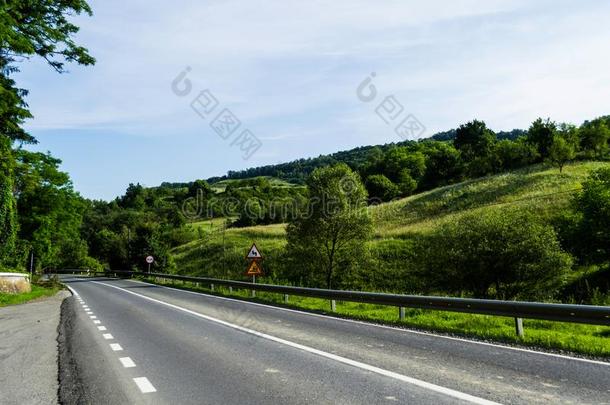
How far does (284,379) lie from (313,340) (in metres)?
3.34

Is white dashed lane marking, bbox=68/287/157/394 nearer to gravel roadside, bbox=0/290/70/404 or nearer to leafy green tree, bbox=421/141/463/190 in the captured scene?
gravel roadside, bbox=0/290/70/404

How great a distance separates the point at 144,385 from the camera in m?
6.17

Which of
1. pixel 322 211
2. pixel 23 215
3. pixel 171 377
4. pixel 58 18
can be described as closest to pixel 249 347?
pixel 171 377

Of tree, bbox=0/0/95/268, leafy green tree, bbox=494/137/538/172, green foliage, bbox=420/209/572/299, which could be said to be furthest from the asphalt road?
leafy green tree, bbox=494/137/538/172

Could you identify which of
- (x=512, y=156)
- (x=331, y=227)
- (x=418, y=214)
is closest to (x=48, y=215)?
(x=331, y=227)

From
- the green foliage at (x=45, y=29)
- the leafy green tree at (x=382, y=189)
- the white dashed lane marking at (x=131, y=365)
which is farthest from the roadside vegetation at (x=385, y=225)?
the leafy green tree at (x=382, y=189)

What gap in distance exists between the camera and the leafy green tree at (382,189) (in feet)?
359

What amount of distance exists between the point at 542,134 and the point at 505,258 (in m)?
62.8

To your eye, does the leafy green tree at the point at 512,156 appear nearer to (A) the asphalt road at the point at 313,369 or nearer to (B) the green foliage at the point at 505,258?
(B) the green foliage at the point at 505,258

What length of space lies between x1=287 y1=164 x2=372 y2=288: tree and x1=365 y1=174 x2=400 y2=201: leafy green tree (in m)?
71.5

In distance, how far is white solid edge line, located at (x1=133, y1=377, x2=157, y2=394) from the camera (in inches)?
233

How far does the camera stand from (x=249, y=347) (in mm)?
8828

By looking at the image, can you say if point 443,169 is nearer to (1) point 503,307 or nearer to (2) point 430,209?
(2) point 430,209

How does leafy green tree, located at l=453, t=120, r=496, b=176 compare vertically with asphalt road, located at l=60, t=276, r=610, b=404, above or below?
above
